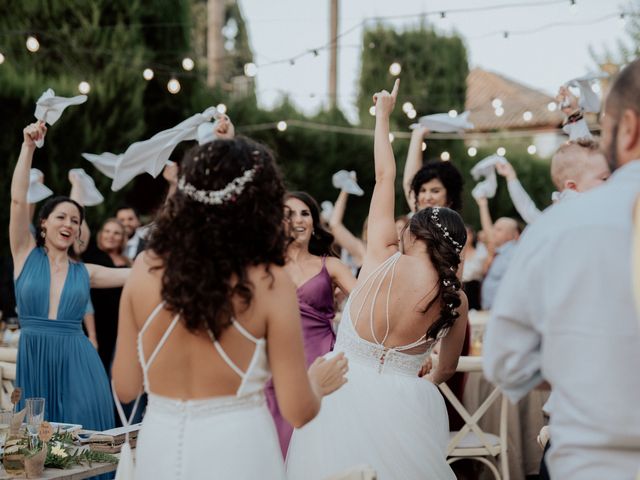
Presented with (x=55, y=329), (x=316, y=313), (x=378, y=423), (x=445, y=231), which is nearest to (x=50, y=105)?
(x=55, y=329)

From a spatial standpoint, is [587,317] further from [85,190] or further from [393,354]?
[85,190]

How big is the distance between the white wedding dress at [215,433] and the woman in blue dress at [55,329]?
102 inches

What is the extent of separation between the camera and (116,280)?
4824 mm

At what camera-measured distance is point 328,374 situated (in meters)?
2.29

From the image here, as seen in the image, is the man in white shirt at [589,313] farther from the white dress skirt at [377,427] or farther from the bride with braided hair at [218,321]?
the white dress skirt at [377,427]

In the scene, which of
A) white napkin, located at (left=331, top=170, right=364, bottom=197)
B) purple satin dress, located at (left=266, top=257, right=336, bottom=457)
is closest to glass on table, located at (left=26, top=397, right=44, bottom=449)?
purple satin dress, located at (left=266, top=257, right=336, bottom=457)

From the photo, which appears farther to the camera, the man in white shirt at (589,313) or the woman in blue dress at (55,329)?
the woman in blue dress at (55,329)

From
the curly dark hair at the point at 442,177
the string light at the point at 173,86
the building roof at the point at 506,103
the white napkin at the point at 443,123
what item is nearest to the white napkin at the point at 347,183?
the string light at the point at 173,86

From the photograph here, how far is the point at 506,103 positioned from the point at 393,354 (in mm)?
30218

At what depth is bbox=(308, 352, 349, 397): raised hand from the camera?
89.2 inches

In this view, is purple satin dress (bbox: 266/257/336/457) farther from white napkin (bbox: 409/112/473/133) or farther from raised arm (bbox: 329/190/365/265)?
raised arm (bbox: 329/190/365/265)

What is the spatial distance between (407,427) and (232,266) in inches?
60.4

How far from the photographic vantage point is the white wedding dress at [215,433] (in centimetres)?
212

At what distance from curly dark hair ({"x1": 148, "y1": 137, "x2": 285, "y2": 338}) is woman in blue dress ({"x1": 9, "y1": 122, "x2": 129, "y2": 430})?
271 cm
